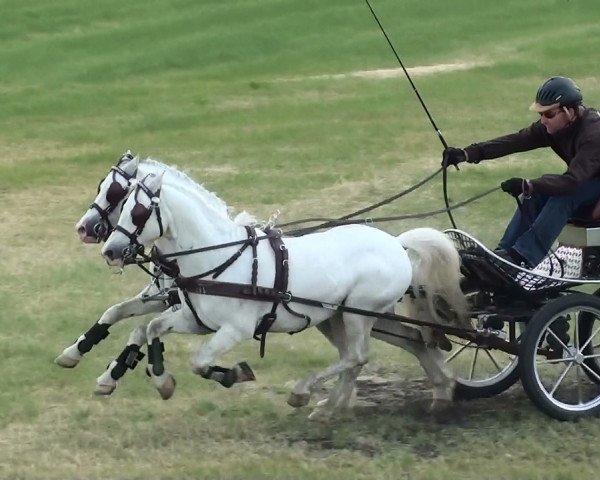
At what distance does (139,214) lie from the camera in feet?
19.2

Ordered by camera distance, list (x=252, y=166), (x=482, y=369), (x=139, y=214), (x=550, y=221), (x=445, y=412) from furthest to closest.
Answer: (x=252, y=166), (x=482, y=369), (x=445, y=412), (x=550, y=221), (x=139, y=214)

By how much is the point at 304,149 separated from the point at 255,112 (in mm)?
2652

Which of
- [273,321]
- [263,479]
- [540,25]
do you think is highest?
[540,25]

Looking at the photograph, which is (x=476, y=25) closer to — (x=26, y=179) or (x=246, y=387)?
Answer: (x=26, y=179)

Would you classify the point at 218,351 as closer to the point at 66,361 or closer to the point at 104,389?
the point at 104,389

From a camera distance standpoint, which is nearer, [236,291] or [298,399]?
[236,291]

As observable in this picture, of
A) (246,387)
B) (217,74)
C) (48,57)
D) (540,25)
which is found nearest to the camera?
(246,387)

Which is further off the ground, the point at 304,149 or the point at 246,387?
the point at 304,149

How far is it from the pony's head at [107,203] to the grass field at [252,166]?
1.18 m

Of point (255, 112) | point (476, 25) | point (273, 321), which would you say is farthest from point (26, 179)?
point (476, 25)

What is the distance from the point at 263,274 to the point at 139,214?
2.50 feet

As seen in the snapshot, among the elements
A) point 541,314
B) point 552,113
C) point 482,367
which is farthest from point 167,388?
point 552,113

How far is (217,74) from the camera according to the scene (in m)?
20.6

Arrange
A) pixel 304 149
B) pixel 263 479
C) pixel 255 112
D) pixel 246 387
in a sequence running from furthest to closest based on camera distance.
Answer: pixel 255 112, pixel 304 149, pixel 246 387, pixel 263 479
